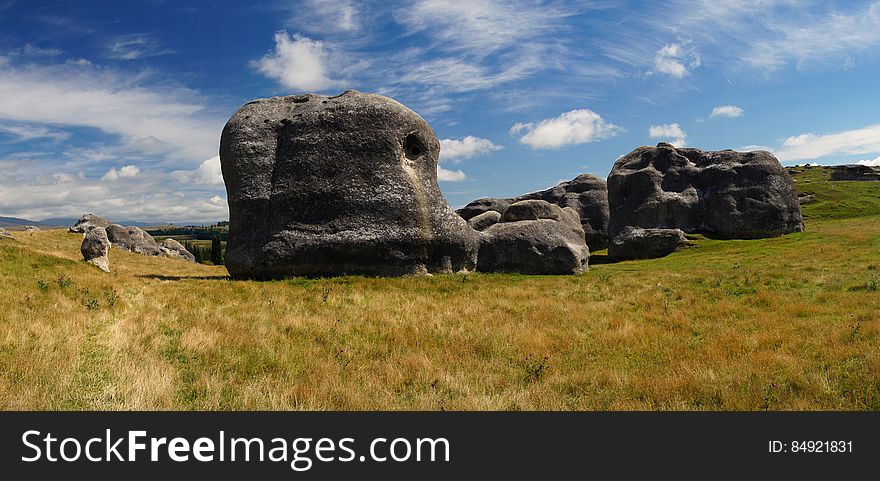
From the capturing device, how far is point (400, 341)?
1065 centimetres

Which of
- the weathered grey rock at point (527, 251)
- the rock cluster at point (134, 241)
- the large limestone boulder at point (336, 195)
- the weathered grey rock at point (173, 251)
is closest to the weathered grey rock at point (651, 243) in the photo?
the weathered grey rock at point (527, 251)

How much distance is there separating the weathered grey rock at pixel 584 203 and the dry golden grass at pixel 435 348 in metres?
47.3

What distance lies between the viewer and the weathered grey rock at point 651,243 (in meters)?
46.7

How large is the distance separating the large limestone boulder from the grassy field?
4.40 m

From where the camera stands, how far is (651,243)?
46.8 meters

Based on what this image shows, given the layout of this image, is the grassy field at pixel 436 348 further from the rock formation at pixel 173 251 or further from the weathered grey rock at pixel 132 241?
the rock formation at pixel 173 251

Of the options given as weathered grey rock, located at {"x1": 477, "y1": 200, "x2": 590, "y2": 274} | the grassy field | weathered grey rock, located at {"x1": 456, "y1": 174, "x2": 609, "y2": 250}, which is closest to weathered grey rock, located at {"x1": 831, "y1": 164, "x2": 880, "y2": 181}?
weathered grey rock, located at {"x1": 456, "y1": 174, "x2": 609, "y2": 250}

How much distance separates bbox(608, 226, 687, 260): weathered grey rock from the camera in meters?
46.7

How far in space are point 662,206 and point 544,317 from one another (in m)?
46.4

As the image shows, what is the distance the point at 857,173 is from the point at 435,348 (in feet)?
488

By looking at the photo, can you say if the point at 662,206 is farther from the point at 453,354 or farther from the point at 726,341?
the point at 453,354

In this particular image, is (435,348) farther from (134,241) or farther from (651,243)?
(134,241)

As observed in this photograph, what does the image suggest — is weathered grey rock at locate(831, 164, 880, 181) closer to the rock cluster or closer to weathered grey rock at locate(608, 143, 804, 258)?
weathered grey rock at locate(608, 143, 804, 258)

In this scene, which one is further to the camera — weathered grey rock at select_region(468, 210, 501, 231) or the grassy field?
weathered grey rock at select_region(468, 210, 501, 231)
